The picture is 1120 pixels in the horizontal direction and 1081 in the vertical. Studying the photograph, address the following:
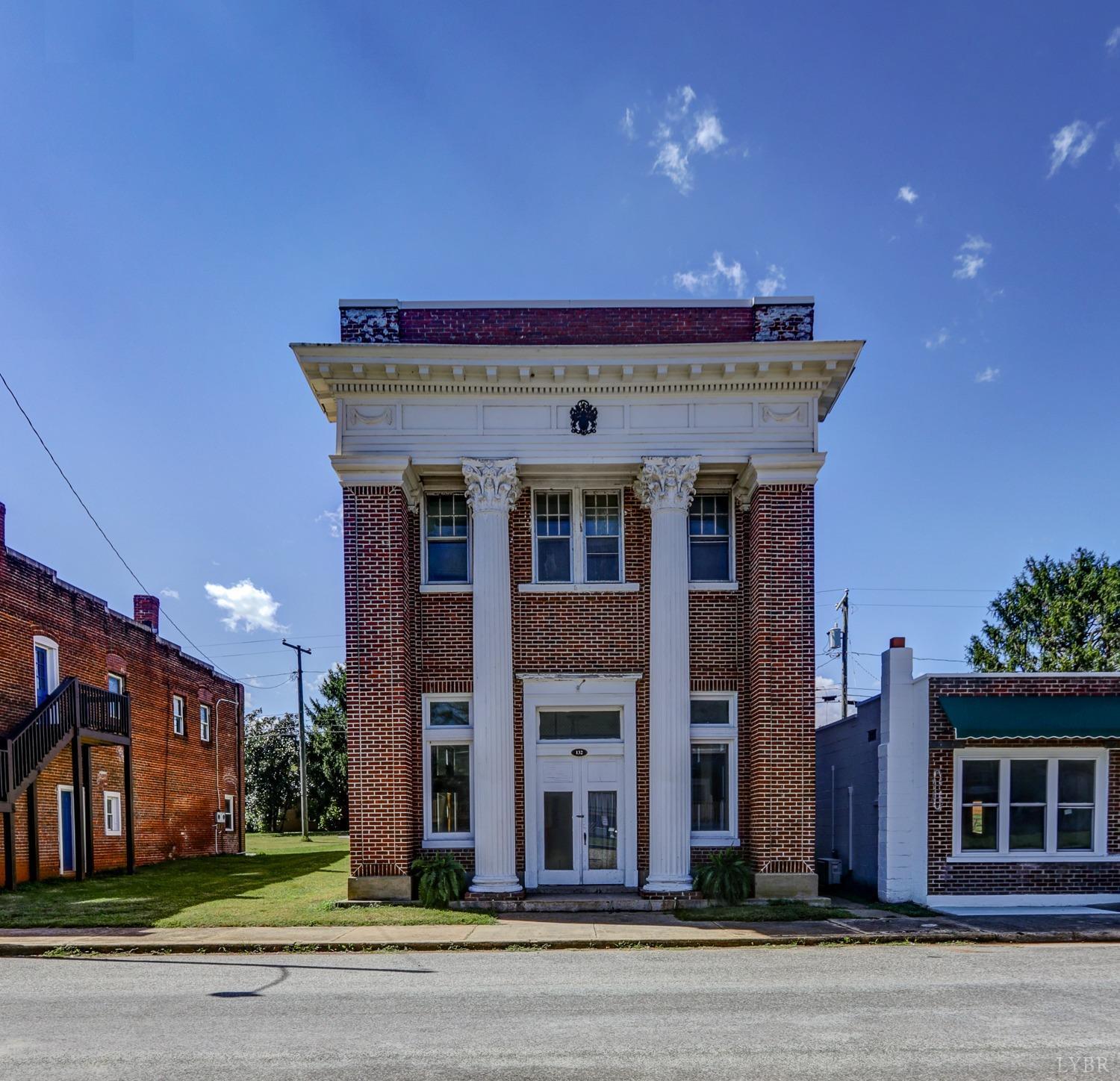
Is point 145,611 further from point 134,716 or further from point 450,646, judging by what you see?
point 450,646

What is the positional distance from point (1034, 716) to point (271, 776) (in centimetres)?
4843

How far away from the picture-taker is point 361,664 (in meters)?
14.1

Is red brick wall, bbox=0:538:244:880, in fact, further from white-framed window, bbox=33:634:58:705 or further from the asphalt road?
the asphalt road

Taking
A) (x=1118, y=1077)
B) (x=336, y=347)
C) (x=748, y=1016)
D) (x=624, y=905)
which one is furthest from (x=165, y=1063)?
(x=336, y=347)

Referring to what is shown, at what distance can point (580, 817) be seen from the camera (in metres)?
14.7

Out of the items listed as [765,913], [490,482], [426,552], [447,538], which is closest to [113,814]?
[426,552]

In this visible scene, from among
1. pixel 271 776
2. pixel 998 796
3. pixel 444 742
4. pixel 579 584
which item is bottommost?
pixel 271 776

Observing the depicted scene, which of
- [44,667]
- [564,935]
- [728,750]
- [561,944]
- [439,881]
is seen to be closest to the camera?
[561,944]

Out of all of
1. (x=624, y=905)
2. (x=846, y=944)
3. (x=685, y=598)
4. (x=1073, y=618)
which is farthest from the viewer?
(x=1073, y=618)

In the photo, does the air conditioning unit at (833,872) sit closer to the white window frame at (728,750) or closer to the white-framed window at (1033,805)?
the white window frame at (728,750)

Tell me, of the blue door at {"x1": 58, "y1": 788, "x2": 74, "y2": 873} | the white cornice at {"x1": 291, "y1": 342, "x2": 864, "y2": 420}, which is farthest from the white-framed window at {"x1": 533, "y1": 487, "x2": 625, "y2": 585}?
the blue door at {"x1": 58, "y1": 788, "x2": 74, "y2": 873}

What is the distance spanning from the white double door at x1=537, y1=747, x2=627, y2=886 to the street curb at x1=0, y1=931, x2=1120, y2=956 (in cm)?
341

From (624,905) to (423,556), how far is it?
676cm

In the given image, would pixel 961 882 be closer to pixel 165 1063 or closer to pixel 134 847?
pixel 165 1063
